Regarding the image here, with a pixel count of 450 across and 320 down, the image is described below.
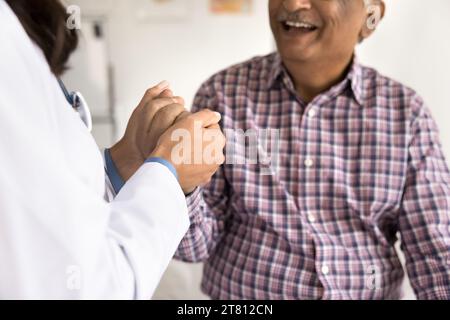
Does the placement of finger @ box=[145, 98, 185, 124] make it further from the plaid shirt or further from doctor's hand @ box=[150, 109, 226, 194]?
the plaid shirt

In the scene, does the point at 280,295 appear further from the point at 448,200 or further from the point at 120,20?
the point at 120,20

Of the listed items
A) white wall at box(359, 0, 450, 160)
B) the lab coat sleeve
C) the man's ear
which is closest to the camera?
the lab coat sleeve

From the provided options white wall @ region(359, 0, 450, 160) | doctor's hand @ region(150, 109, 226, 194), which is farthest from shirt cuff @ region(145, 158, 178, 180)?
white wall @ region(359, 0, 450, 160)

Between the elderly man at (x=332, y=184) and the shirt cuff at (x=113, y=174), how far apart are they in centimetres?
32

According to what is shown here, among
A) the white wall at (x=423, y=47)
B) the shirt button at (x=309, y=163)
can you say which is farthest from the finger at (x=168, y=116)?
the white wall at (x=423, y=47)

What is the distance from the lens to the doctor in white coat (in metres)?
0.49

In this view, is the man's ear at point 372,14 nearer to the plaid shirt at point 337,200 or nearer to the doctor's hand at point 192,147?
the plaid shirt at point 337,200

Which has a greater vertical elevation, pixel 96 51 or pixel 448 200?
pixel 96 51

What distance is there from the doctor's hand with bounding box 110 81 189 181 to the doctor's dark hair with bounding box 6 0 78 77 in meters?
0.14

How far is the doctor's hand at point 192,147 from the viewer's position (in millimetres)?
632

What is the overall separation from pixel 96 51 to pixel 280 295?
0.70 m

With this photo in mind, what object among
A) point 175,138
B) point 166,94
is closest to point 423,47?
point 166,94
